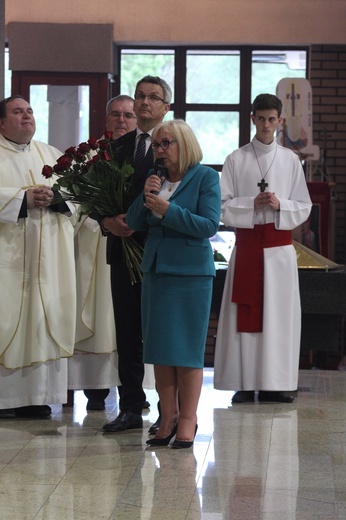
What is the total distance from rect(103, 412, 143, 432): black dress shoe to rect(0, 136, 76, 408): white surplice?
0.56 metres

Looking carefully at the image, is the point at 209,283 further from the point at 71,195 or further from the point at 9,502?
the point at 9,502

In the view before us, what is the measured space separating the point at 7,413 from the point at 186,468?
1.65 m

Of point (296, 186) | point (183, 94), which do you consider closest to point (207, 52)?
point (183, 94)

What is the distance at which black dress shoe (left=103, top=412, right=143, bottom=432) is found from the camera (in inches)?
215

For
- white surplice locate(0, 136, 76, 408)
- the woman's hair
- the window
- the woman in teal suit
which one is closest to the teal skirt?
the woman in teal suit

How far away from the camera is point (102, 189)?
5.27 m

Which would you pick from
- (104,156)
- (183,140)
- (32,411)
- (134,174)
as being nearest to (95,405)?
(32,411)

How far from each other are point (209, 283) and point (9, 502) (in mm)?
1474

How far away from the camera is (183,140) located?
497 cm

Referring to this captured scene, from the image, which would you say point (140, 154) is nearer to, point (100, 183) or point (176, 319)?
point (100, 183)

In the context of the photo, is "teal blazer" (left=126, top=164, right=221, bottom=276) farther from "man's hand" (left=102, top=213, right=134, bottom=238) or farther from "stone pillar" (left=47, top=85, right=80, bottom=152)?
"stone pillar" (left=47, top=85, right=80, bottom=152)

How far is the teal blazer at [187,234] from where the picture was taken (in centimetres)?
496

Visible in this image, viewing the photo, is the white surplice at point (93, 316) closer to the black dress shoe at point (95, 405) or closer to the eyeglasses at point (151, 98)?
the black dress shoe at point (95, 405)

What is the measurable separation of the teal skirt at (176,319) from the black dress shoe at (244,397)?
153cm
